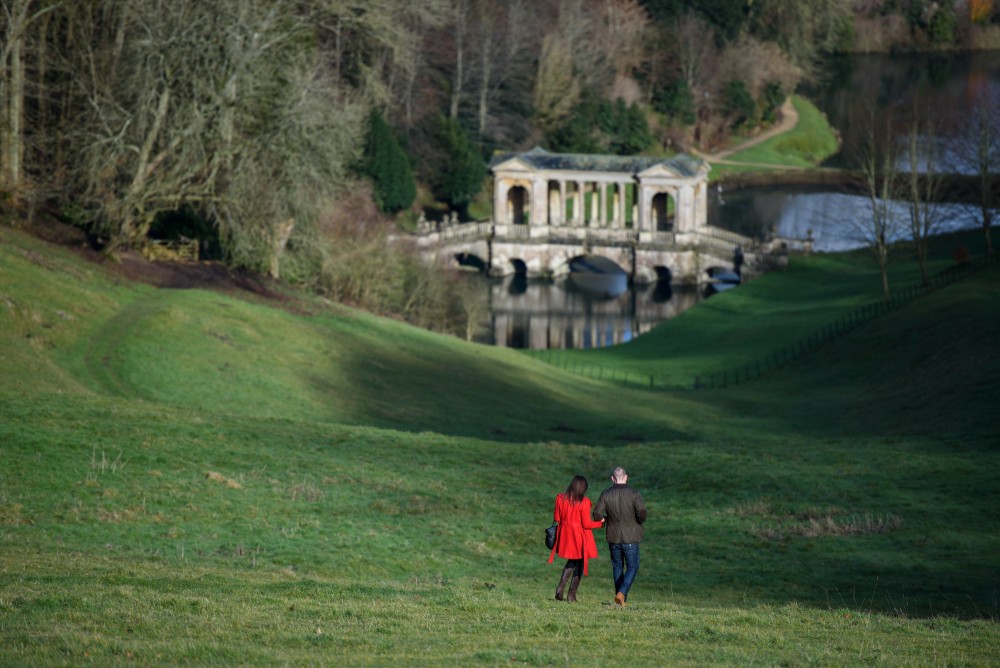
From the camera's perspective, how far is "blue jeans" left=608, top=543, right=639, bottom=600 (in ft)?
75.7

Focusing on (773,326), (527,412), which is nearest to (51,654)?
(527,412)

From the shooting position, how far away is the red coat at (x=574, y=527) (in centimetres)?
2259

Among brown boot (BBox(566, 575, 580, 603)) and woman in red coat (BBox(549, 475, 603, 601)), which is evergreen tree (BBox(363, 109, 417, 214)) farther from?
woman in red coat (BBox(549, 475, 603, 601))

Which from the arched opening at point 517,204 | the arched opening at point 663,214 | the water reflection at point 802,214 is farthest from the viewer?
the arched opening at point 517,204

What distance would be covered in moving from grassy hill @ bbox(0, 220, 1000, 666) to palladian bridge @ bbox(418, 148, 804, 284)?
4111 cm

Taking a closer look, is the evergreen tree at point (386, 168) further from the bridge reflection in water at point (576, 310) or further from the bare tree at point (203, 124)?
the bare tree at point (203, 124)

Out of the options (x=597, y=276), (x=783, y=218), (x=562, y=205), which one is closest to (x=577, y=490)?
(x=597, y=276)

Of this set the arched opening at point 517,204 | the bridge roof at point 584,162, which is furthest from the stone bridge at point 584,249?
the arched opening at point 517,204

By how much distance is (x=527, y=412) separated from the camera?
167ft

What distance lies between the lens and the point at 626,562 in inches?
933

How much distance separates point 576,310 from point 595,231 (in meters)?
13.1

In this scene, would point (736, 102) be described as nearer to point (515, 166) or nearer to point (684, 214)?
point (515, 166)

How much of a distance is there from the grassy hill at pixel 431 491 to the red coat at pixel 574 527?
0.89 metres

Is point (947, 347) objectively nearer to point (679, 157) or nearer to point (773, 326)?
point (773, 326)
